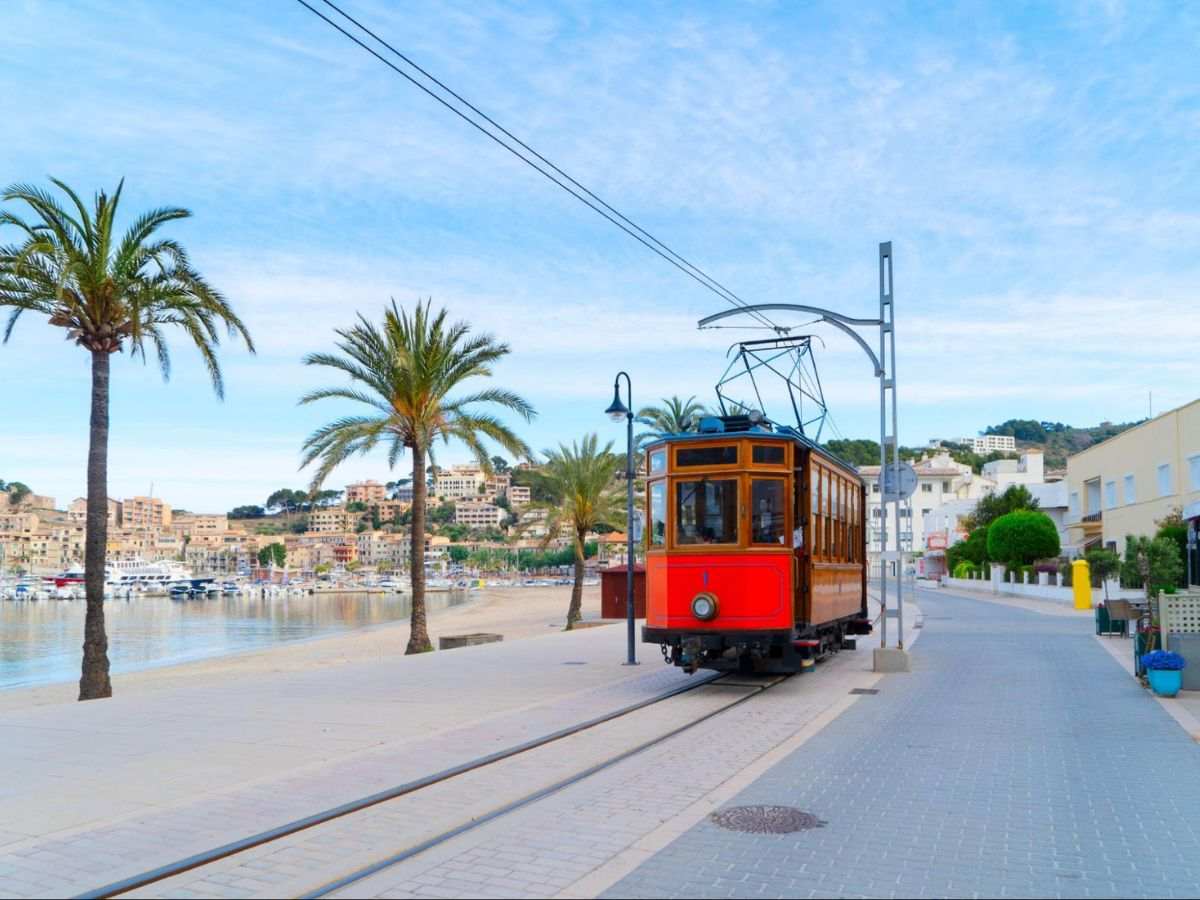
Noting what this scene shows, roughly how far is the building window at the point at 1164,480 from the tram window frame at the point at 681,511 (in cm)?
3541

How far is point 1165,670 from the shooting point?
13.3 meters

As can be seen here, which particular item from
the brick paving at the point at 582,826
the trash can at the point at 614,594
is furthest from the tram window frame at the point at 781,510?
the trash can at the point at 614,594

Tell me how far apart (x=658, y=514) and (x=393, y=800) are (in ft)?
24.4

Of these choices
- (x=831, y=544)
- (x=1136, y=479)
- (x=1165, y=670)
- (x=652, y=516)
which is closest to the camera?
(x=1165, y=670)

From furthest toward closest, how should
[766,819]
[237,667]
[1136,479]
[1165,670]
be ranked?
[1136,479] < [237,667] < [1165,670] < [766,819]

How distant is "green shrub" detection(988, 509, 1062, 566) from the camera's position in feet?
185

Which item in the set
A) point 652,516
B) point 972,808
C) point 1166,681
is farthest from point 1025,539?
point 972,808

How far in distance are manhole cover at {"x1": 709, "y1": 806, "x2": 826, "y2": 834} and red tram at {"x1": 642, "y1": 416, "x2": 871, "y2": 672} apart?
635 cm

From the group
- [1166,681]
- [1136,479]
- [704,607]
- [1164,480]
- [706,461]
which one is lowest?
[1166,681]

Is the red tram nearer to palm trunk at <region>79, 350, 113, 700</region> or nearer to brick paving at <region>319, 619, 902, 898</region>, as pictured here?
brick paving at <region>319, 619, 902, 898</region>

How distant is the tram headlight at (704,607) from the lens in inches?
544

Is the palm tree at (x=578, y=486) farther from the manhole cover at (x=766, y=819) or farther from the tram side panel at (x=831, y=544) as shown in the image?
the manhole cover at (x=766, y=819)

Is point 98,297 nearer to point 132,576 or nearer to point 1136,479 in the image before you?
point 1136,479

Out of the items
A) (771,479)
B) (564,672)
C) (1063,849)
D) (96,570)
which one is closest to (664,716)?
(771,479)
